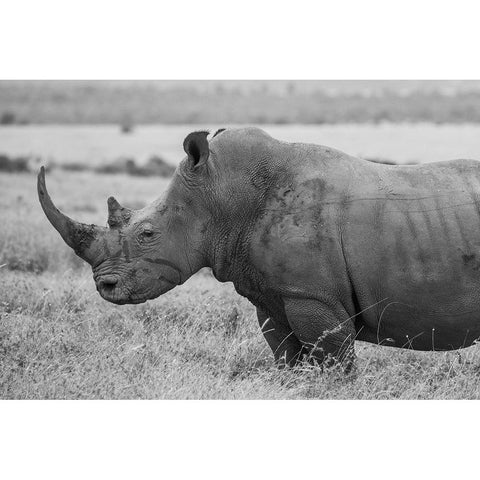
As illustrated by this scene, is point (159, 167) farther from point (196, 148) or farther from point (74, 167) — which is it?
point (196, 148)

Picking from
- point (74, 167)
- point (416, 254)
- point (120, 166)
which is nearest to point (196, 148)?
point (416, 254)

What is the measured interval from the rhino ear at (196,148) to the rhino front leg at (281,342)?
51.4 inches

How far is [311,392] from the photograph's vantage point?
751 centimetres

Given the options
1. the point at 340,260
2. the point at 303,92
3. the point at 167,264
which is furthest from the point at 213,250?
the point at 303,92

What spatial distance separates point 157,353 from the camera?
8.62 metres

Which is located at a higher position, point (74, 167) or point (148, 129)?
point (148, 129)

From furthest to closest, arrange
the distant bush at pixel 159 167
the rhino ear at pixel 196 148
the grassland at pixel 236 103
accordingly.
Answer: the grassland at pixel 236 103
the distant bush at pixel 159 167
the rhino ear at pixel 196 148

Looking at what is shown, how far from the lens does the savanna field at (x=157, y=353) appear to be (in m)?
7.71

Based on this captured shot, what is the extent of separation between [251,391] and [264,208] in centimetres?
137

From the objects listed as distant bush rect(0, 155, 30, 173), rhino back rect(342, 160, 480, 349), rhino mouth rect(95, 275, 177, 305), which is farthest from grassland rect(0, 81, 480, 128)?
rhino mouth rect(95, 275, 177, 305)

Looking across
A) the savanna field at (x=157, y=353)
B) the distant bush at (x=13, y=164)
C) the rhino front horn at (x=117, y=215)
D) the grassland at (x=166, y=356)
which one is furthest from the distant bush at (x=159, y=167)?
the rhino front horn at (x=117, y=215)

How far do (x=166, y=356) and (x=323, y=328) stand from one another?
1.72m

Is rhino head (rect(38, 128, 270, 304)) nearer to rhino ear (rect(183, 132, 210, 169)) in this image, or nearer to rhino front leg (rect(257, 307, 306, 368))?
rhino ear (rect(183, 132, 210, 169))

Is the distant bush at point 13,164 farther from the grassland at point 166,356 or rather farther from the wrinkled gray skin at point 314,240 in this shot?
the wrinkled gray skin at point 314,240
